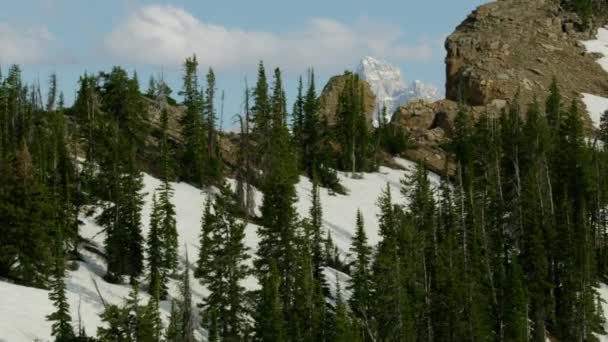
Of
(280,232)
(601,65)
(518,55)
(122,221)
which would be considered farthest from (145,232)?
(601,65)

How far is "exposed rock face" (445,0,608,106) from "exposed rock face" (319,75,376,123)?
1076 cm

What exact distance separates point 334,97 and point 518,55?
27.1 meters

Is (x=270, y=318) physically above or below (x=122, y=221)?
below

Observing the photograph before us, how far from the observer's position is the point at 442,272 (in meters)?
53.9

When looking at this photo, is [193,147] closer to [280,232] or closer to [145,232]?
[145,232]

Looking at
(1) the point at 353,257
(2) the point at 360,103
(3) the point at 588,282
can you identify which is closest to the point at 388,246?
(1) the point at 353,257

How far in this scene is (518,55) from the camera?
114m

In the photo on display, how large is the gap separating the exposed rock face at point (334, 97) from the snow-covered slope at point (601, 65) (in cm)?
2871

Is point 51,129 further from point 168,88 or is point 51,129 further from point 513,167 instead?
point 513,167

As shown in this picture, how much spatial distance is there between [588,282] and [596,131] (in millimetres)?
44702

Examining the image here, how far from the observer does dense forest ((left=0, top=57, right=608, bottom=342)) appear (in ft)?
150

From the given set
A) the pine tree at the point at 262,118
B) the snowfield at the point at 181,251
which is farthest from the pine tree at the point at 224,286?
the pine tree at the point at 262,118

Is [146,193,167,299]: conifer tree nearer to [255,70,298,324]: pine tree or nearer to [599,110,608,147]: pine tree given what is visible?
[255,70,298,324]: pine tree

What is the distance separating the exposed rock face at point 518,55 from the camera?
107 m
